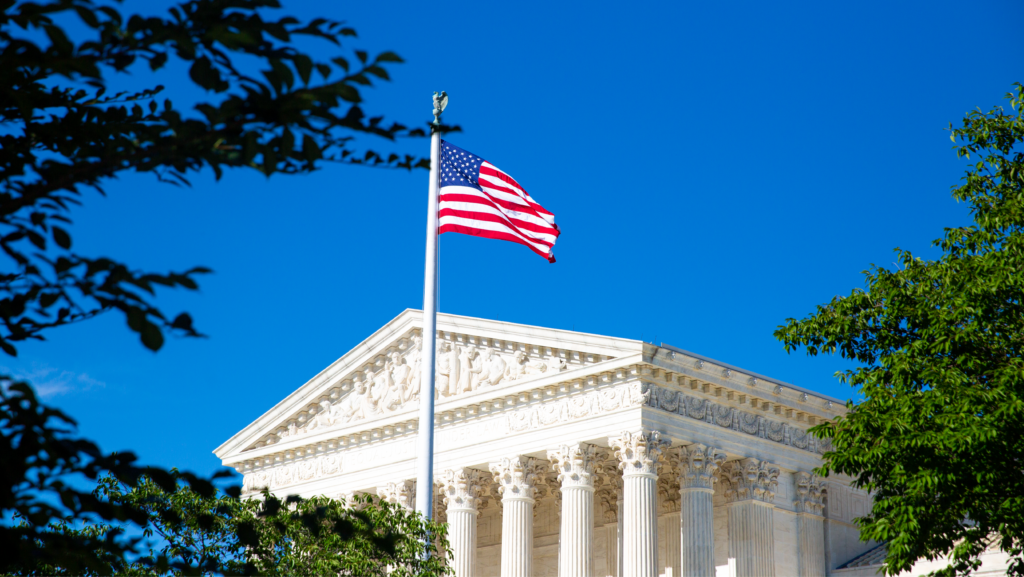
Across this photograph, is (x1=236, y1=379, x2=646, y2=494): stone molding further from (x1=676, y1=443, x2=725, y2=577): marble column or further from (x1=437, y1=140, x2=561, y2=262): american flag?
(x1=437, y1=140, x2=561, y2=262): american flag

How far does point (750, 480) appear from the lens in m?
34.2

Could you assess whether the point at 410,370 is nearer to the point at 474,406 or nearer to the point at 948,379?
the point at 474,406

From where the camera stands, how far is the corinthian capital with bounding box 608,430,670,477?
1251 inches

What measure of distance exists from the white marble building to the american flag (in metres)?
4.16

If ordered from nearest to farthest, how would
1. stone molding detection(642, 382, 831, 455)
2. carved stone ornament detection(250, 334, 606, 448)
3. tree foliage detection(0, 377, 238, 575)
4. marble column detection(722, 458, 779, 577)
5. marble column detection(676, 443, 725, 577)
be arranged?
tree foliage detection(0, 377, 238, 575) → marble column detection(676, 443, 725, 577) → stone molding detection(642, 382, 831, 455) → marble column detection(722, 458, 779, 577) → carved stone ornament detection(250, 334, 606, 448)

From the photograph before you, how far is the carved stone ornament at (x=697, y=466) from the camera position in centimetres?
3309

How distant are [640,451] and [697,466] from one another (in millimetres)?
2321

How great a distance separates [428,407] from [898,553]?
1034cm

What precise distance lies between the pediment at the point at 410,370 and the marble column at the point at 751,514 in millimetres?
5632

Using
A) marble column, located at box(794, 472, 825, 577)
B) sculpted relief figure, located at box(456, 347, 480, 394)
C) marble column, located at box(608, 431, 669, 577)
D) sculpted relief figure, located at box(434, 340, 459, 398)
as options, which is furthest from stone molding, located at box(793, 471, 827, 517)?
sculpted relief figure, located at box(434, 340, 459, 398)

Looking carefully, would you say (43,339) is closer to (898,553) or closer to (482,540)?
(898,553)

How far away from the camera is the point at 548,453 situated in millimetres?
33781

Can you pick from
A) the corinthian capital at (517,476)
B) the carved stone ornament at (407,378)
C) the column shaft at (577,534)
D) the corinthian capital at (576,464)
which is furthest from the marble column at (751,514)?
the carved stone ornament at (407,378)

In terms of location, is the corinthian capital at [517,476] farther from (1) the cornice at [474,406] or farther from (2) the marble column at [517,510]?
(1) the cornice at [474,406]
